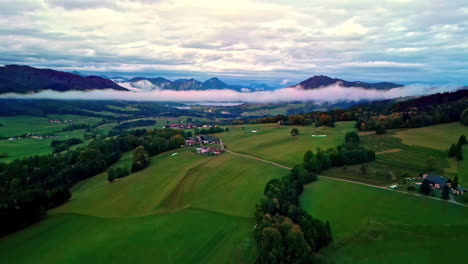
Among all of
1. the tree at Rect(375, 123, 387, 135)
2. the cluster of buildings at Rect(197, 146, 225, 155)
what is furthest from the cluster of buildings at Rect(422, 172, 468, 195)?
the cluster of buildings at Rect(197, 146, 225, 155)

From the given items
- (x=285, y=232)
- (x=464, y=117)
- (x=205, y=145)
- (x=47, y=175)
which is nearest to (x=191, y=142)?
(x=205, y=145)

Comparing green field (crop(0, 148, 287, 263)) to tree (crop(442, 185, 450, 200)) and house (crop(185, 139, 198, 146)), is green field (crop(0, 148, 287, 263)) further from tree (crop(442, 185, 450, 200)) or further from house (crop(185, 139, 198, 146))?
house (crop(185, 139, 198, 146))

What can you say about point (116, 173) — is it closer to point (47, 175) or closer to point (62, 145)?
point (47, 175)

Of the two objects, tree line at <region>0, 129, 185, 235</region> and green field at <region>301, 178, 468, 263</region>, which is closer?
green field at <region>301, 178, 468, 263</region>

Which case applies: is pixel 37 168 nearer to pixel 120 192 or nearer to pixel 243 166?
pixel 120 192

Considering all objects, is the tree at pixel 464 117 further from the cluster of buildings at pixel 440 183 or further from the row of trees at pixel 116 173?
the row of trees at pixel 116 173

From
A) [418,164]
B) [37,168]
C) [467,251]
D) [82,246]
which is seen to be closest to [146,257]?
[82,246]

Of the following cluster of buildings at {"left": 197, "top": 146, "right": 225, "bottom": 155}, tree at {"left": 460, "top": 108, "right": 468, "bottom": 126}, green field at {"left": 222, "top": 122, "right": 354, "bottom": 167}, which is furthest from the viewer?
tree at {"left": 460, "top": 108, "right": 468, "bottom": 126}
